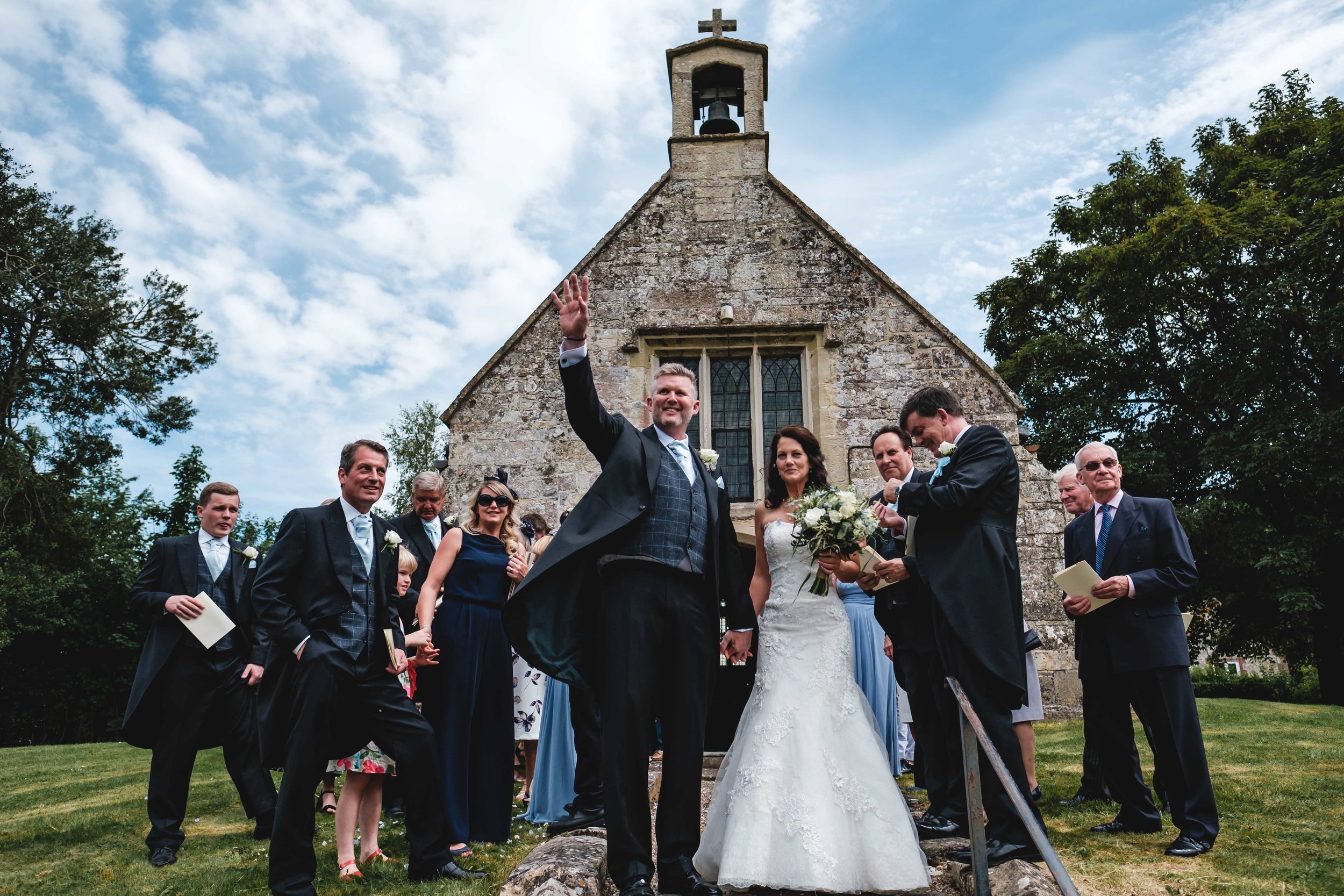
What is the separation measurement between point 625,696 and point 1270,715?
10118 mm

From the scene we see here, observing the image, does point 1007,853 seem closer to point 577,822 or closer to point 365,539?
point 577,822

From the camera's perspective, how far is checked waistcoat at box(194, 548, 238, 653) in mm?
5699

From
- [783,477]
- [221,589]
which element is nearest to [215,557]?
[221,589]

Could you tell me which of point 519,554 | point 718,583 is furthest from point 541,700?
point 718,583

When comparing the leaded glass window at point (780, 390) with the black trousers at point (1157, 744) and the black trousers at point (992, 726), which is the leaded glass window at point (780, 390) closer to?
the black trousers at point (1157, 744)

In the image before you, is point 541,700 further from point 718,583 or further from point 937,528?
point 937,528

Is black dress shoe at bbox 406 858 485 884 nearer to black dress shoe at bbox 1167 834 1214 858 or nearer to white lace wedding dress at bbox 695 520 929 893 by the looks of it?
white lace wedding dress at bbox 695 520 929 893

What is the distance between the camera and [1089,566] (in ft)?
15.8

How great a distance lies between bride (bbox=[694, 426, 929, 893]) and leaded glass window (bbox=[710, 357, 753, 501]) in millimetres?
7163

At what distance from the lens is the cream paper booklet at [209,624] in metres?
5.30

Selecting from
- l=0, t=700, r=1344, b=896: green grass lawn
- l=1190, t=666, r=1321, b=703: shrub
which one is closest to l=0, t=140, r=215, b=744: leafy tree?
l=0, t=700, r=1344, b=896: green grass lawn

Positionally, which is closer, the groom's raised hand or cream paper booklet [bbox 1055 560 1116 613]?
the groom's raised hand

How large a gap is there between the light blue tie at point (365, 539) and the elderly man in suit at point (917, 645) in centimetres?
266

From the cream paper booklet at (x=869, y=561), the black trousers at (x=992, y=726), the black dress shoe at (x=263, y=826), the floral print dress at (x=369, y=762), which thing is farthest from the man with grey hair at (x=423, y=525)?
the black trousers at (x=992, y=726)
